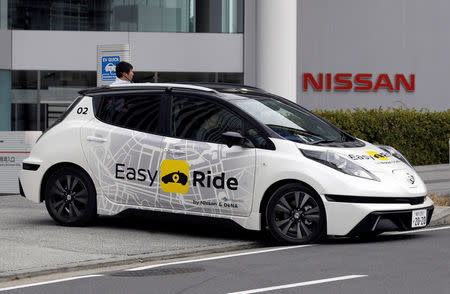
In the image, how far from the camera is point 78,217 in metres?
11.1

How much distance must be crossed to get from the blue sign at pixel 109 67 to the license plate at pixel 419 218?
7.18 metres

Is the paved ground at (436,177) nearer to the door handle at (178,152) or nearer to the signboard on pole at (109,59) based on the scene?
the signboard on pole at (109,59)

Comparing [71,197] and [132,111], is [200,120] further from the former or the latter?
[71,197]

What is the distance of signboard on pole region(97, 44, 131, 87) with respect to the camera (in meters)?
15.8

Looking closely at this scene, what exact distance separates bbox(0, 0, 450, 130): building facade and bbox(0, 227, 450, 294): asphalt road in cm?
1862

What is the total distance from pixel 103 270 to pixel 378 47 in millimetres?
23181

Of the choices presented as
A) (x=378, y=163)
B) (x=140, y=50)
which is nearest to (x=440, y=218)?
(x=378, y=163)

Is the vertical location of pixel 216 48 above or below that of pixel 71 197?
above

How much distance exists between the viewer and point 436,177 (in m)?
20.8

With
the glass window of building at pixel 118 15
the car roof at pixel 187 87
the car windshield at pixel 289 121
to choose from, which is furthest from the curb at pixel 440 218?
the glass window of building at pixel 118 15

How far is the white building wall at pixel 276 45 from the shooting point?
1994 centimetres

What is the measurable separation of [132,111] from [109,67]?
199 inches

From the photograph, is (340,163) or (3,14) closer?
(340,163)

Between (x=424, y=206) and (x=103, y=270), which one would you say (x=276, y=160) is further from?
(x=103, y=270)
